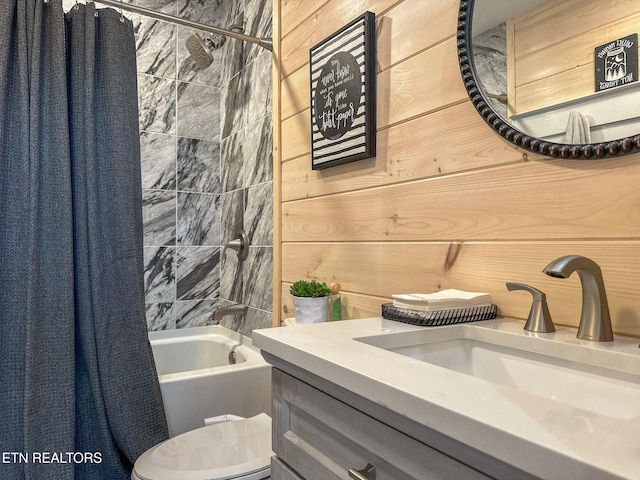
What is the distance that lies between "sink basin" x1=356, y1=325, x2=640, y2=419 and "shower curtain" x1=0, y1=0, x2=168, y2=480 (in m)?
1.37

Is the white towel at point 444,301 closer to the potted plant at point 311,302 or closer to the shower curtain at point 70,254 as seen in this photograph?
the potted plant at point 311,302

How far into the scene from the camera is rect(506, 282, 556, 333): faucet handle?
854 mm

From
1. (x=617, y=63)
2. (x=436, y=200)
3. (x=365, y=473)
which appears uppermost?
(x=617, y=63)

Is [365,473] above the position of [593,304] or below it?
below

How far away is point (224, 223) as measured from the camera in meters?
2.86

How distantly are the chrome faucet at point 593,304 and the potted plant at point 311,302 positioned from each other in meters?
0.76

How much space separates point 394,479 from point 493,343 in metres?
0.40

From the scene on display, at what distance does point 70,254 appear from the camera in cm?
178

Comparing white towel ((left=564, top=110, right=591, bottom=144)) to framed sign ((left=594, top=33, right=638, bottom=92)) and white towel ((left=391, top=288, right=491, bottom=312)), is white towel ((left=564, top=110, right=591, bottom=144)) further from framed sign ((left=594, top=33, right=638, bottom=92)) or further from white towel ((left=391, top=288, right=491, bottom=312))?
white towel ((left=391, top=288, right=491, bottom=312))

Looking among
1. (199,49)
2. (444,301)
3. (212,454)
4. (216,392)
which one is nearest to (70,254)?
(216,392)

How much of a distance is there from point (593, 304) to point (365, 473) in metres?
0.49

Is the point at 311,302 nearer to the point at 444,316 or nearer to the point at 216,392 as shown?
the point at 444,316

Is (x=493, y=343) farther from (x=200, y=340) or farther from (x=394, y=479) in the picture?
(x=200, y=340)

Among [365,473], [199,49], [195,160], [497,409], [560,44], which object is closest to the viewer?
[497,409]
